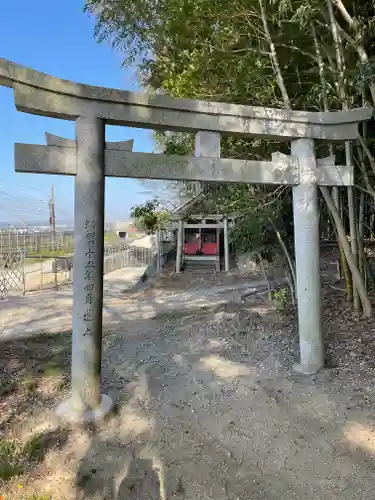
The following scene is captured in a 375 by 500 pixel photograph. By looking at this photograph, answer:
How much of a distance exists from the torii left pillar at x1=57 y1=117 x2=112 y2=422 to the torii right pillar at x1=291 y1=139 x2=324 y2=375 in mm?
1828

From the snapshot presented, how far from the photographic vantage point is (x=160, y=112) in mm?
3074

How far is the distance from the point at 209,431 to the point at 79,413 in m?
0.98

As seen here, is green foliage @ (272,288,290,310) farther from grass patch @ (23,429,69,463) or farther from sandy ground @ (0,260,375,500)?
grass patch @ (23,429,69,463)

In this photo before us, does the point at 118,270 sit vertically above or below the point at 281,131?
below

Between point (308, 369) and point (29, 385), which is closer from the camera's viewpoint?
point (29, 385)

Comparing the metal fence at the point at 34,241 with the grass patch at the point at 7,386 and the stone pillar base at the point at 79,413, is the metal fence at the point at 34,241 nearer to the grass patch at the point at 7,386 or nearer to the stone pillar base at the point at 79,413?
the grass patch at the point at 7,386

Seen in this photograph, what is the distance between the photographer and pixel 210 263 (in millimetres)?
11938

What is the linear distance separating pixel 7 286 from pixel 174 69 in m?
8.14

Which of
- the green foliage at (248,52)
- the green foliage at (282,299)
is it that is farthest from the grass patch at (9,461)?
the green foliage at (282,299)

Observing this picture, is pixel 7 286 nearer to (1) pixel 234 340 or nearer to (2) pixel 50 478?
(1) pixel 234 340

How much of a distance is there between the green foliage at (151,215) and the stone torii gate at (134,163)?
24.2 feet

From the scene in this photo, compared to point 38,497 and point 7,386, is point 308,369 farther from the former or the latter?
point 7,386

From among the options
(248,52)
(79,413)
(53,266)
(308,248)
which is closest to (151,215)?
(53,266)

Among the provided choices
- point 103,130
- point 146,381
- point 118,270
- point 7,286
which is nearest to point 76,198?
point 103,130
